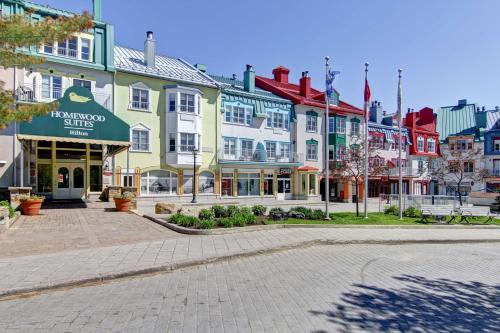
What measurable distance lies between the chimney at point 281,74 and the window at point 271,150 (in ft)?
35.0

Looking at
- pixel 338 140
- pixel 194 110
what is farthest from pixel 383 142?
pixel 194 110

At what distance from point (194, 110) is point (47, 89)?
1094 cm

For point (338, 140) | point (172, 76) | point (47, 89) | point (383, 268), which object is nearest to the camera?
point (383, 268)

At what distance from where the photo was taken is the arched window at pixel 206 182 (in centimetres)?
3270

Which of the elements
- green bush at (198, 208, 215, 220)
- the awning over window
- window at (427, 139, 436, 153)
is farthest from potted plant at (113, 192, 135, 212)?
window at (427, 139, 436, 153)

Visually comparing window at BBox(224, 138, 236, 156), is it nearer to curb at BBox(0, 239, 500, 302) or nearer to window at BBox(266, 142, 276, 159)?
window at BBox(266, 142, 276, 159)

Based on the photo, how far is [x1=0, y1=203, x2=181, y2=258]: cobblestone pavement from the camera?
10.2 meters

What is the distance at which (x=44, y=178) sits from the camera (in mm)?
24984

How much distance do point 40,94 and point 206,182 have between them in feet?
47.5

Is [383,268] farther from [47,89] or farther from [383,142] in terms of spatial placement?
[383,142]

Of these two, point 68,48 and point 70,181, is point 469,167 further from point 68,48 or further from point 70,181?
point 68,48

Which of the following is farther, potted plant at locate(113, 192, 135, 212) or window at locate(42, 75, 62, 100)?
window at locate(42, 75, 62, 100)

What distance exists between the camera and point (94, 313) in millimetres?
5645

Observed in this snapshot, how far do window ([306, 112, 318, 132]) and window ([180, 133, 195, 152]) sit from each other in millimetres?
14537
